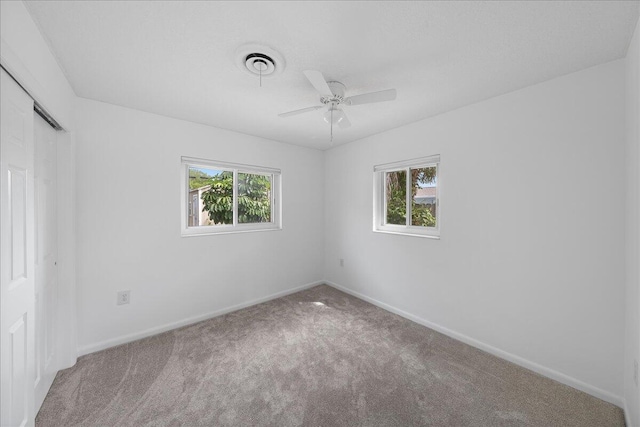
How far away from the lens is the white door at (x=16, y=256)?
1.05m

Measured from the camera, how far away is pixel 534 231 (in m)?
1.94

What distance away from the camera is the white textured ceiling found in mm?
1202

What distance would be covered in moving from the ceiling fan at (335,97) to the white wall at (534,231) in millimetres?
1158

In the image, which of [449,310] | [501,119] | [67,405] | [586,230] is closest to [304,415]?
[67,405]

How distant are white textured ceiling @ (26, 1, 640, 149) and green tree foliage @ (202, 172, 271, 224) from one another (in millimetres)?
1086

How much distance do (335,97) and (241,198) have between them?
1947 mm

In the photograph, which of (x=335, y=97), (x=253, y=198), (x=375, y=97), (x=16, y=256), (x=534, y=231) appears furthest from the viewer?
(x=253, y=198)

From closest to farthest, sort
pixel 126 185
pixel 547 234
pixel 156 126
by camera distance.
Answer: pixel 547 234
pixel 126 185
pixel 156 126

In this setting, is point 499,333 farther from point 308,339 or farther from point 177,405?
point 177,405

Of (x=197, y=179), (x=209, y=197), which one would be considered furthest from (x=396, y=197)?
(x=197, y=179)

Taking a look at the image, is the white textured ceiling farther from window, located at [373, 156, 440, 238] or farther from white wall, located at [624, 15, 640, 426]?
window, located at [373, 156, 440, 238]

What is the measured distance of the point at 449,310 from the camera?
245cm

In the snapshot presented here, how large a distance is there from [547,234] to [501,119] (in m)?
1.00

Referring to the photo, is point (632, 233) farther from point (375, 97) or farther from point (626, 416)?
point (375, 97)
